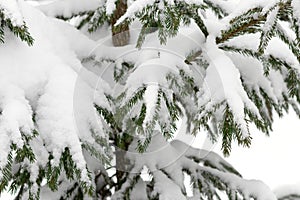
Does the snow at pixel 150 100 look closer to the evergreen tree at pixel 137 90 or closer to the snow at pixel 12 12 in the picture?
the evergreen tree at pixel 137 90

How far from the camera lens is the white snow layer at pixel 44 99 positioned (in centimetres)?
198

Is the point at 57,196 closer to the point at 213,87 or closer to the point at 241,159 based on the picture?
the point at 213,87

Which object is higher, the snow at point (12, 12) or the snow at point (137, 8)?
the snow at point (12, 12)

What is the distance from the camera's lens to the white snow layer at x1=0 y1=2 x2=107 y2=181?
78.1 inches

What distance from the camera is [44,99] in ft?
6.98

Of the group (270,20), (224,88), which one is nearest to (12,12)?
(224,88)

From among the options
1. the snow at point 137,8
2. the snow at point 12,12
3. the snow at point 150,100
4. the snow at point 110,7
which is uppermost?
the snow at point 110,7

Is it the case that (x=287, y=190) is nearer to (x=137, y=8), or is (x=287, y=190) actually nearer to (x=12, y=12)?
(x=137, y=8)

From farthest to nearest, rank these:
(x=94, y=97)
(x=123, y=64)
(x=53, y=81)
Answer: (x=123, y=64) → (x=94, y=97) → (x=53, y=81)

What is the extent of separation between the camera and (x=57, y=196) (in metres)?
2.74

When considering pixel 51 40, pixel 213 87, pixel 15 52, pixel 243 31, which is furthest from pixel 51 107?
pixel 243 31

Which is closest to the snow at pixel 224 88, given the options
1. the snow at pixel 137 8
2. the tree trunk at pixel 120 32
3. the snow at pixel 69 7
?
the snow at pixel 137 8

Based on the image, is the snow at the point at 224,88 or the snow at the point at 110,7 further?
the snow at the point at 110,7

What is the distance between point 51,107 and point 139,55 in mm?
666
